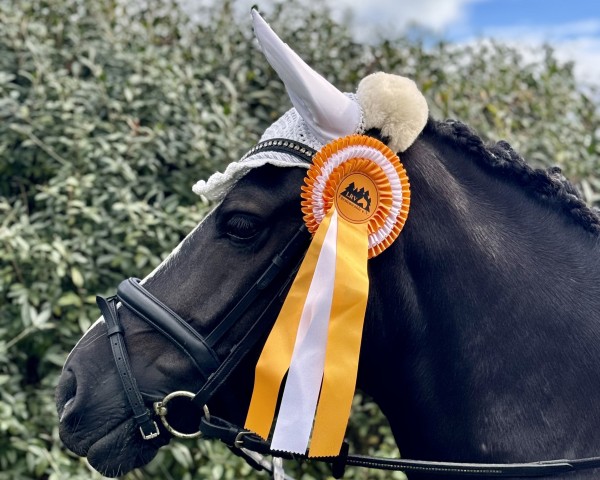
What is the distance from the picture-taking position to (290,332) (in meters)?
1.80

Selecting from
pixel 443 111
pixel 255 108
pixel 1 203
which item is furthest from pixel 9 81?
pixel 443 111

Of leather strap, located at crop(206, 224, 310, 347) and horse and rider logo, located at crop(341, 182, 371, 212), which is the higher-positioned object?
horse and rider logo, located at crop(341, 182, 371, 212)

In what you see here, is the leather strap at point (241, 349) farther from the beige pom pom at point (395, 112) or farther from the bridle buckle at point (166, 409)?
the beige pom pom at point (395, 112)

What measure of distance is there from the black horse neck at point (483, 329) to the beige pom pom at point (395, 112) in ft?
0.22

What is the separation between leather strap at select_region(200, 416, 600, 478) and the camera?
1680mm

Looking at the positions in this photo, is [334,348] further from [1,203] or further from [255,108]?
[255,108]

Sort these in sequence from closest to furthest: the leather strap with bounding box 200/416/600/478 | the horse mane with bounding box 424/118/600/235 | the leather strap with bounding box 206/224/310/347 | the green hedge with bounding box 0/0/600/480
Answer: the leather strap with bounding box 200/416/600/478 → the leather strap with bounding box 206/224/310/347 → the horse mane with bounding box 424/118/600/235 → the green hedge with bounding box 0/0/600/480

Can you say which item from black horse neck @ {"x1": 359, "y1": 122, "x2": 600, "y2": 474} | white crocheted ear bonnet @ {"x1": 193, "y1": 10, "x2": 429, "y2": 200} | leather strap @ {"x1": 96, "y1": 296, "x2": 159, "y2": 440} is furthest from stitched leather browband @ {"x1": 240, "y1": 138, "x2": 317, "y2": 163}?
leather strap @ {"x1": 96, "y1": 296, "x2": 159, "y2": 440}

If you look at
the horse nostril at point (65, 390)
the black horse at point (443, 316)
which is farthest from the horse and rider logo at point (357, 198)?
the horse nostril at point (65, 390)

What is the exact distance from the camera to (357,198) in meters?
1.83

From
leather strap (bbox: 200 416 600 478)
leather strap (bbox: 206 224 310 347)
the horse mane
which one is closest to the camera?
leather strap (bbox: 200 416 600 478)

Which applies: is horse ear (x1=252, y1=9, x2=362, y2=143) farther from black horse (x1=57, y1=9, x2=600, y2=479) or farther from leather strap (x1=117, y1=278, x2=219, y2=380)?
leather strap (x1=117, y1=278, x2=219, y2=380)

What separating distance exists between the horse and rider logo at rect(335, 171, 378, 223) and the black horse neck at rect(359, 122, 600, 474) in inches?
4.1

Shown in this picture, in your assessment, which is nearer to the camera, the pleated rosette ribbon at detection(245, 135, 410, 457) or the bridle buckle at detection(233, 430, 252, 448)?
the pleated rosette ribbon at detection(245, 135, 410, 457)
